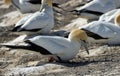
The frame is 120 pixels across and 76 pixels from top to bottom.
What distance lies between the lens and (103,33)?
12609 mm

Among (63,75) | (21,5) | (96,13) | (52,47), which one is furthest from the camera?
(21,5)

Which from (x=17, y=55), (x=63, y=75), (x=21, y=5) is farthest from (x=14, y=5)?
(x=63, y=75)

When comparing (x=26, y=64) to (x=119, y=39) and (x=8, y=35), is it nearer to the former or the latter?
(x=119, y=39)

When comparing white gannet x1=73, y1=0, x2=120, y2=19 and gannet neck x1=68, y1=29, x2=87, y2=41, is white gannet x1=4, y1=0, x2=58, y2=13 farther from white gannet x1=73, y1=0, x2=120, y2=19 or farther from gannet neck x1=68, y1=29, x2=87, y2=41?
gannet neck x1=68, y1=29, x2=87, y2=41

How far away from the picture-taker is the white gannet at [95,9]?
633 inches

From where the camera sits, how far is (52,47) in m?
11.1

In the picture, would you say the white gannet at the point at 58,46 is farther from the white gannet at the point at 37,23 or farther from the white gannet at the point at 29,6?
the white gannet at the point at 29,6

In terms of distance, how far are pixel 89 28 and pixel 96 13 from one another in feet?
12.3

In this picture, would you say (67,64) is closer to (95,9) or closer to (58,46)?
(58,46)

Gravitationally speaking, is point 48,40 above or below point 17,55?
above

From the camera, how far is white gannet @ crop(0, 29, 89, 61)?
436 inches

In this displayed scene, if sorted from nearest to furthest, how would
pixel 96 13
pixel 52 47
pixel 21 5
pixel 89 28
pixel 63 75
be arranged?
pixel 63 75
pixel 52 47
pixel 89 28
pixel 96 13
pixel 21 5

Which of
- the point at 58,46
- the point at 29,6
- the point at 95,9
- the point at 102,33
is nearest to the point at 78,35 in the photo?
the point at 58,46

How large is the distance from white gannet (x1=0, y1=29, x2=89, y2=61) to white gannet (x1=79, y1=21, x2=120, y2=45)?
4.52ft
